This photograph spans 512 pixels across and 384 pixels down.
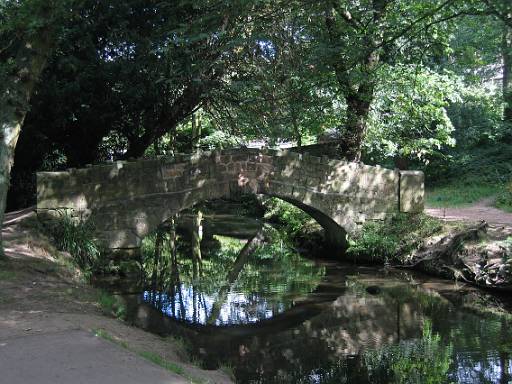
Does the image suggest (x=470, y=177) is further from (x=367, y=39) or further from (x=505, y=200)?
(x=367, y=39)

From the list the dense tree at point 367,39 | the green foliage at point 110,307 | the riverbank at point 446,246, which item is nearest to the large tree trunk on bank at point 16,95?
the green foliage at point 110,307

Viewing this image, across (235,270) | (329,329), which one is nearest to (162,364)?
(329,329)

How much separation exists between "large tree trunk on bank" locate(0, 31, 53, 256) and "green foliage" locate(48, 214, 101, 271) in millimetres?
2098

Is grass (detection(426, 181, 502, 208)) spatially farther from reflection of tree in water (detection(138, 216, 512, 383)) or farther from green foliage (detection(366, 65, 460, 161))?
reflection of tree in water (detection(138, 216, 512, 383))

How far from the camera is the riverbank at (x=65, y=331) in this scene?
4.19 metres

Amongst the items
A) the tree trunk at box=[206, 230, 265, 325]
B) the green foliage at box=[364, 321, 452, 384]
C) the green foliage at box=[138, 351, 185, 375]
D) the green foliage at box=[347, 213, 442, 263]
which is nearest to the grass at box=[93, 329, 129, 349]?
the green foliage at box=[138, 351, 185, 375]

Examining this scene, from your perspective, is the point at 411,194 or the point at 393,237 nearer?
the point at 393,237

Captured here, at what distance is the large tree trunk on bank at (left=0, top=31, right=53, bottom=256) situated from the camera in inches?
294

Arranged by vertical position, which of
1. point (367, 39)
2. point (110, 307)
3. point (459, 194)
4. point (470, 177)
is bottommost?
point (110, 307)

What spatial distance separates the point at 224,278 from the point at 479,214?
22.6 feet

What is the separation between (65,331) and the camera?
16.8 ft

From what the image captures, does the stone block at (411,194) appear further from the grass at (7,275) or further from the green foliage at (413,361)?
the grass at (7,275)

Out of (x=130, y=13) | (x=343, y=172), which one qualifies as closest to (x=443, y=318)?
(x=343, y=172)

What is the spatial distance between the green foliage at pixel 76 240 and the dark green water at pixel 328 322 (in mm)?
1089
